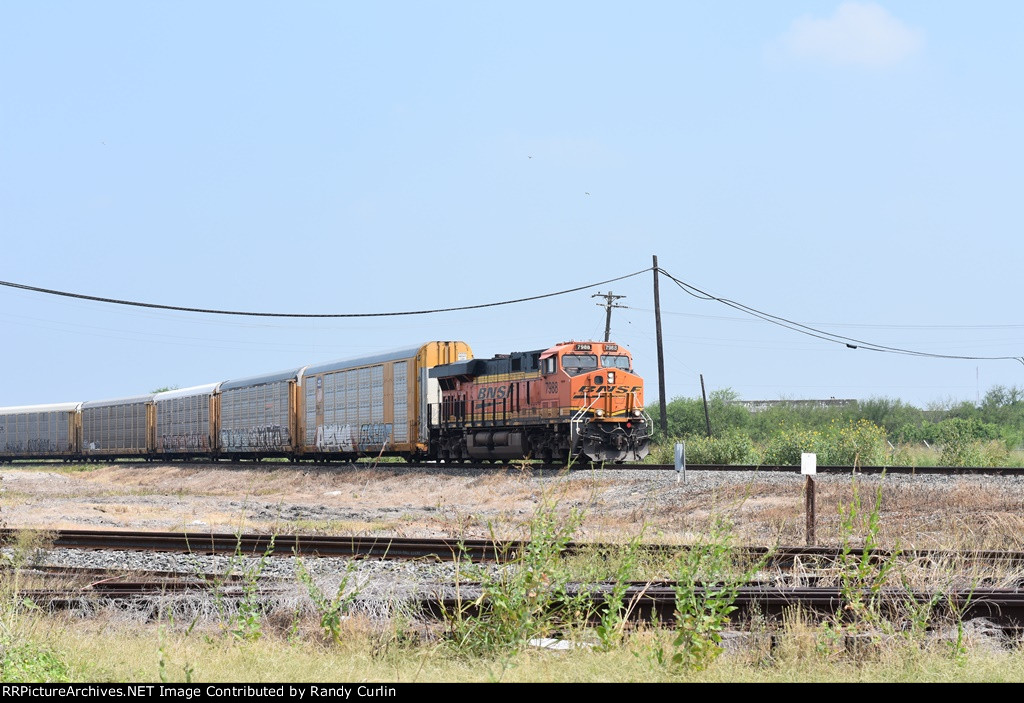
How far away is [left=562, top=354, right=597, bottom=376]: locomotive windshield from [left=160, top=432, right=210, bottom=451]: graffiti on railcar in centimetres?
2230

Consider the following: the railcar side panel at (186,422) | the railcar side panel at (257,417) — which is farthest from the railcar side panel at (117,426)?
the railcar side panel at (257,417)

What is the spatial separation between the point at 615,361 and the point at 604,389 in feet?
4.70

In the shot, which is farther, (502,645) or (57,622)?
(57,622)

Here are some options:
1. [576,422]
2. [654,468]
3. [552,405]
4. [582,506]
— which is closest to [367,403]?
[552,405]

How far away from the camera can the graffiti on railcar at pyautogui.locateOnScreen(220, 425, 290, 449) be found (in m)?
38.6

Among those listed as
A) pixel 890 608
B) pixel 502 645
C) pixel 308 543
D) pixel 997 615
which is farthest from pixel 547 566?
pixel 308 543

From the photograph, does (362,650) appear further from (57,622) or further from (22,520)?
(22,520)

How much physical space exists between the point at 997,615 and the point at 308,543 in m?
7.81

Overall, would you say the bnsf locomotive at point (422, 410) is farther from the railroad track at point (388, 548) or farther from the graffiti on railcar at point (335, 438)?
the railroad track at point (388, 548)

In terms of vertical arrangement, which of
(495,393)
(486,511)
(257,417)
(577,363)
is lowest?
(486,511)

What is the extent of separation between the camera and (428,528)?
16547mm

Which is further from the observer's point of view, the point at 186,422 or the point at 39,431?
the point at 39,431

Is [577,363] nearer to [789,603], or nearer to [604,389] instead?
[604,389]

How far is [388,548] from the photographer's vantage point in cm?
1010
